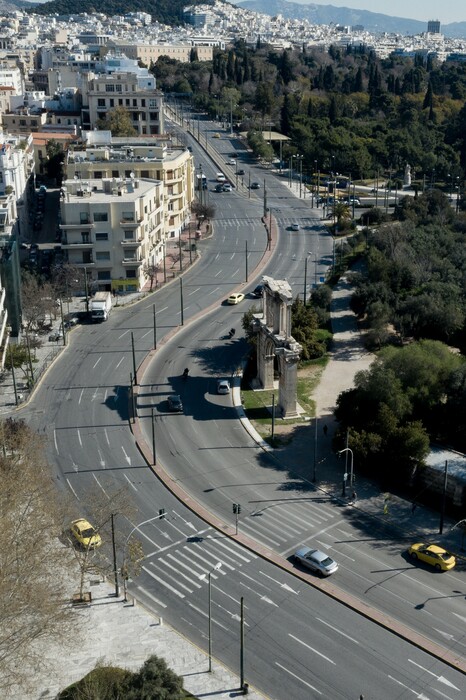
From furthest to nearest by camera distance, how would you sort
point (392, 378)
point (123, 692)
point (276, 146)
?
point (276, 146) → point (392, 378) → point (123, 692)

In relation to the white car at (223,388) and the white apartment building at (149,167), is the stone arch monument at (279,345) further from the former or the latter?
the white apartment building at (149,167)

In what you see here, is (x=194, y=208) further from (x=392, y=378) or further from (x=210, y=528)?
(x=210, y=528)

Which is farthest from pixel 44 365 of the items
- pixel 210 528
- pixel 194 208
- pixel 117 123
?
pixel 117 123

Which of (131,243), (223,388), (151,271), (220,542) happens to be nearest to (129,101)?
(151,271)

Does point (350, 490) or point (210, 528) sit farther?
point (350, 490)

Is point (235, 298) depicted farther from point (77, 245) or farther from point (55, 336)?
point (55, 336)

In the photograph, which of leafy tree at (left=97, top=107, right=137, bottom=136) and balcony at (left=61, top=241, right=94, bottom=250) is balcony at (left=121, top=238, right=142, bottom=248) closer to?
balcony at (left=61, top=241, right=94, bottom=250)

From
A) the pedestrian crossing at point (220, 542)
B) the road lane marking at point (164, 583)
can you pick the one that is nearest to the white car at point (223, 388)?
the pedestrian crossing at point (220, 542)
